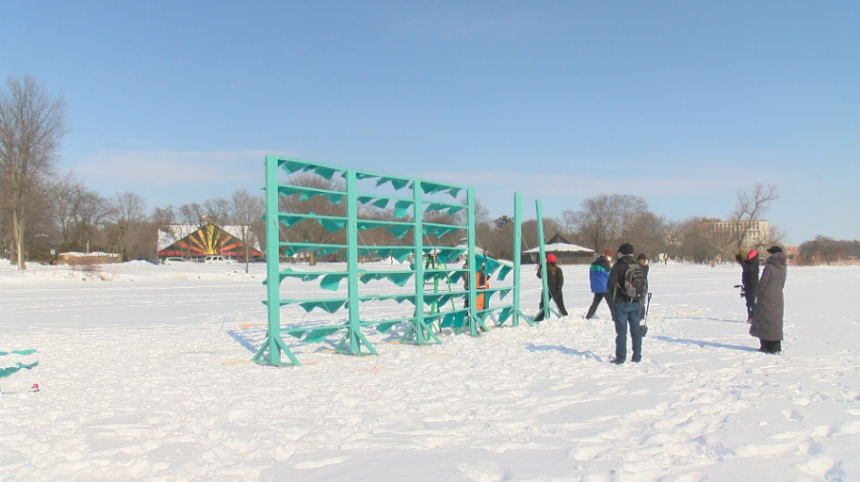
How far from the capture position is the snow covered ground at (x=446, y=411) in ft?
13.6

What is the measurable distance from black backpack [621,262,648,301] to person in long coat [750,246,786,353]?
1901mm

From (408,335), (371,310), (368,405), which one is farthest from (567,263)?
(368,405)

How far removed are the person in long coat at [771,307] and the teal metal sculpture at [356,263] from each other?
473 centimetres

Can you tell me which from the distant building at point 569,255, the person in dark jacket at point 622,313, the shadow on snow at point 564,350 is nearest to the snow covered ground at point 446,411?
the shadow on snow at point 564,350

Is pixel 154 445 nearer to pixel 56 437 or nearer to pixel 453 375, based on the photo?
pixel 56 437

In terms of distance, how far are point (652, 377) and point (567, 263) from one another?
66258mm

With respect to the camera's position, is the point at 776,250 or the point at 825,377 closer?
the point at 825,377

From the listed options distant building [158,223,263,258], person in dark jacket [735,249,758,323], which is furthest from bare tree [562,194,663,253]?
person in dark jacket [735,249,758,323]

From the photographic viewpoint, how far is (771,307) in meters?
8.38

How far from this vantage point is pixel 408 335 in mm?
10859

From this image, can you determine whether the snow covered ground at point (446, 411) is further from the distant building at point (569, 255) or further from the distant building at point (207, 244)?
the distant building at point (207, 244)

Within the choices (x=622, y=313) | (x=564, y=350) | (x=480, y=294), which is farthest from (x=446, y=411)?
(x=480, y=294)

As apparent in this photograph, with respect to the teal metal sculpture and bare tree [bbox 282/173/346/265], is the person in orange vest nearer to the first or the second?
the teal metal sculpture

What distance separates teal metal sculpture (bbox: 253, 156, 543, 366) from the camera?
8.55 m
